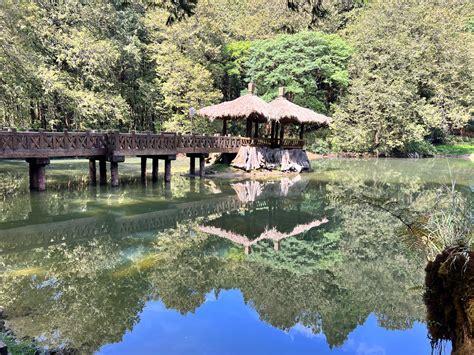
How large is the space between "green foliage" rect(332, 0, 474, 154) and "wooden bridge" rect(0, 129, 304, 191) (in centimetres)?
1580

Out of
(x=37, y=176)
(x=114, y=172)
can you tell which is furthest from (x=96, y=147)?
(x=37, y=176)

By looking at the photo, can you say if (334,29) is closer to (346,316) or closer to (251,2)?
(251,2)

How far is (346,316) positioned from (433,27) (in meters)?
35.5

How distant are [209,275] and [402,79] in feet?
94.2

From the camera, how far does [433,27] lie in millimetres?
34938

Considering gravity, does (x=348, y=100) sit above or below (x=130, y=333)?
above

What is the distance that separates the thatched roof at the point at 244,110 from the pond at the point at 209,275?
7.69 metres

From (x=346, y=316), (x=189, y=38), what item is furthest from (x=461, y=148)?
(x=346, y=316)

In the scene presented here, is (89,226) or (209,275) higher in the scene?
(89,226)

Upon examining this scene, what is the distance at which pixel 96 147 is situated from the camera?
50.5 ft

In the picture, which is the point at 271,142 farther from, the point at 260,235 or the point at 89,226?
the point at 89,226

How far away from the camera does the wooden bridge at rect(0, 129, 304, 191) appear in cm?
1324

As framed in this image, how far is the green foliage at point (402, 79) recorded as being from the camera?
3139 cm

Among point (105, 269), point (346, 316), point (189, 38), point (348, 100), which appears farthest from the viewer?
point (348, 100)
